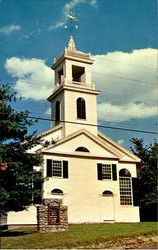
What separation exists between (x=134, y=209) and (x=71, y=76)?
1338 cm

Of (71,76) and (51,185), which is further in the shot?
(71,76)

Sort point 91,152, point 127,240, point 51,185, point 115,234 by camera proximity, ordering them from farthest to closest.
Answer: point 91,152
point 51,185
point 115,234
point 127,240

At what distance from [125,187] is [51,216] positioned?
1407cm

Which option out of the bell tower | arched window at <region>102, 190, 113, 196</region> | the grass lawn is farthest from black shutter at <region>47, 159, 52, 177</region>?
the grass lawn

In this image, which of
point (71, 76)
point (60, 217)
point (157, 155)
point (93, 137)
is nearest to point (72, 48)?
point (71, 76)

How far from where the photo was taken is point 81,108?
122ft

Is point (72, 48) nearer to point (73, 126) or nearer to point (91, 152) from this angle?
point (73, 126)

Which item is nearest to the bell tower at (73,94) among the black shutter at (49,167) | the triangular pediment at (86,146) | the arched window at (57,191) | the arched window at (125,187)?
the triangular pediment at (86,146)

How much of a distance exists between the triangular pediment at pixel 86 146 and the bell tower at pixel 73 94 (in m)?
1.41

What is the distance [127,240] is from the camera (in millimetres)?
18172

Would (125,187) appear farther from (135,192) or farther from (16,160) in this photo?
(16,160)

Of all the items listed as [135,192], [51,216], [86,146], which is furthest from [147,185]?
[51,216]


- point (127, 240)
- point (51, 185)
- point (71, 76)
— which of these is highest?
point (71, 76)

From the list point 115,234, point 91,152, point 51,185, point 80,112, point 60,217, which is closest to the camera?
point 115,234
